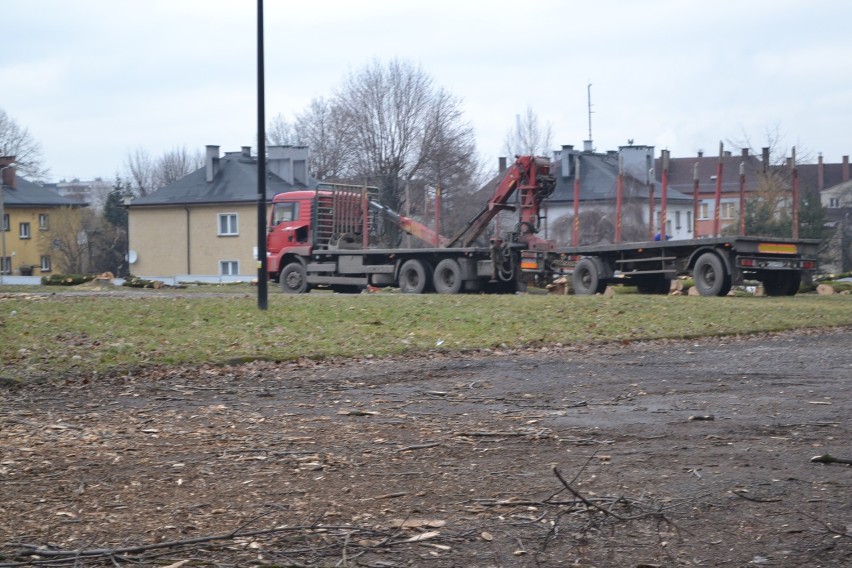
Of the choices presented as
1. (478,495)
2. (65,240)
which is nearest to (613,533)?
(478,495)

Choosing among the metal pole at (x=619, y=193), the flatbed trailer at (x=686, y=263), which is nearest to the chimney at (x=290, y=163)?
the flatbed trailer at (x=686, y=263)

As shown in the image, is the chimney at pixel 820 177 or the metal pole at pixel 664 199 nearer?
the metal pole at pixel 664 199

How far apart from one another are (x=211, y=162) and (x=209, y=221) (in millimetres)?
4887

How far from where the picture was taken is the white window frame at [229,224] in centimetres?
6812

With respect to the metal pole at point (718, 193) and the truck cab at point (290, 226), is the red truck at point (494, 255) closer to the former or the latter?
the truck cab at point (290, 226)

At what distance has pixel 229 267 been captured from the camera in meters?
68.1

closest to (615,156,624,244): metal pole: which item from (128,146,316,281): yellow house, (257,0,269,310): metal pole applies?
(257,0,269,310): metal pole

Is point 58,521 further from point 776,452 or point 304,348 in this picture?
point 304,348

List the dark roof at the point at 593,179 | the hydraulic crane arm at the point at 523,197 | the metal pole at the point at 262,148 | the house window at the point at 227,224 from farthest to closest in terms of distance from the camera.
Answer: the house window at the point at 227,224, the dark roof at the point at 593,179, the hydraulic crane arm at the point at 523,197, the metal pole at the point at 262,148

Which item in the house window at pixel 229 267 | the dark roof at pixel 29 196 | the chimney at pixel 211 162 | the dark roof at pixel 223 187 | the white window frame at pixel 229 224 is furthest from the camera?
the dark roof at pixel 29 196

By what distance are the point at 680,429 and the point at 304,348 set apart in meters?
7.08

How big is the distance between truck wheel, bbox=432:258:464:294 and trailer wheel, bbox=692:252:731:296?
6835 millimetres

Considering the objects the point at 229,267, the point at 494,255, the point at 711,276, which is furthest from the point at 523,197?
the point at 229,267

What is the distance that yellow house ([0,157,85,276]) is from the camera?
270 feet
